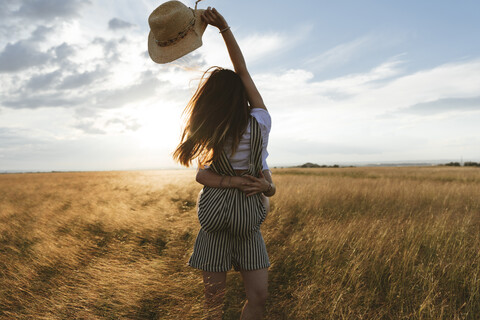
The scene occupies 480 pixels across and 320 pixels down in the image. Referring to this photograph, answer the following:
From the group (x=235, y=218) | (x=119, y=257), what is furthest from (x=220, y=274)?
(x=119, y=257)

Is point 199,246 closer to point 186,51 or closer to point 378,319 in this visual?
point 186,51

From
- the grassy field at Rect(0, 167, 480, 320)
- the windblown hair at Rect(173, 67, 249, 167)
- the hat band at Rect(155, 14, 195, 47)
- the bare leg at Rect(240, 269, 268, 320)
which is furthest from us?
the grassy field at Rect(0, 167, 480, 320)

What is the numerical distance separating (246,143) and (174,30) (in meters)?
0.88

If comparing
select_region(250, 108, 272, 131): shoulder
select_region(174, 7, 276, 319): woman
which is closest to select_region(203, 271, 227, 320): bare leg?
select_region(174, 7, 276, 319): woman

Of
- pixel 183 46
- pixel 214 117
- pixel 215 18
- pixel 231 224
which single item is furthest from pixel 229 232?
pixel 215 18

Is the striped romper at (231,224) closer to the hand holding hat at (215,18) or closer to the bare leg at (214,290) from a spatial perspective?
the bare leg at (214,290)

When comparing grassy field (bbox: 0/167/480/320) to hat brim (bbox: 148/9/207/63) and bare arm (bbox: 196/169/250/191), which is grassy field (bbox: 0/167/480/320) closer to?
bare arm (bbox: 196/169/250/191)

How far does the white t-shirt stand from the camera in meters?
1.60

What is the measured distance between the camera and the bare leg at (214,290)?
1741 millimetres

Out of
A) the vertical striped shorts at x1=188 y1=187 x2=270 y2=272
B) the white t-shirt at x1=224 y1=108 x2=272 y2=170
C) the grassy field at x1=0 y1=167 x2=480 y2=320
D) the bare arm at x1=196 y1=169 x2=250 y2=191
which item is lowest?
the grassy field at x1=0 y1=167 x2=480 y2=320

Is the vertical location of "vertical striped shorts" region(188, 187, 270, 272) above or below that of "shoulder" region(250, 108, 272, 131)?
below

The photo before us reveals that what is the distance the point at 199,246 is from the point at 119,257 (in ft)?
9.84

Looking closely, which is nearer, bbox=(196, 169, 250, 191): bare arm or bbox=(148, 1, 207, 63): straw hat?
bbox=(196, 169, 250, 191): bare arm

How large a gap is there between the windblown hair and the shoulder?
56mm
